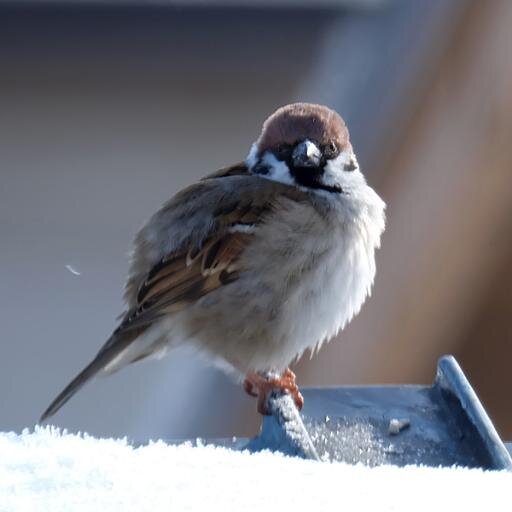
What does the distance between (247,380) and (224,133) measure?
6.12 ft

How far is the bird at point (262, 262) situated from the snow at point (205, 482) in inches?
46.8

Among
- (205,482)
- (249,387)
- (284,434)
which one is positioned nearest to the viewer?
(205,482)

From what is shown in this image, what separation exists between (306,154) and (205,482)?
4.77 ft

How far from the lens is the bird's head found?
2439 millimetres

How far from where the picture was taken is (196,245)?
2.45 metres

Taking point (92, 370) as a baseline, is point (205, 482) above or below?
above

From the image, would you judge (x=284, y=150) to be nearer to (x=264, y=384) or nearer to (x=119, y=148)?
(x=264, y=384)

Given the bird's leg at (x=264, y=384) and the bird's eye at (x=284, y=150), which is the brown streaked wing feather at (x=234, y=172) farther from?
the bird's leg at (x=264, y=384)

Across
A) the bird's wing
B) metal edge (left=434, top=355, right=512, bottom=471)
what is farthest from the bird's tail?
metal edge (left=434, top=355, right=512, bottom=471)

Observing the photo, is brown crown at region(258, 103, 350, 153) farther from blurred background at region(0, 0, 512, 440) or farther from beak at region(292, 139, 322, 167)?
blurred background at region(0, 0, 512, 440)

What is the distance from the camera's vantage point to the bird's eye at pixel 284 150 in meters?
2.47

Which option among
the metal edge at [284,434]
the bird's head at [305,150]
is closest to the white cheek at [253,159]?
the bird's head at [305,150]

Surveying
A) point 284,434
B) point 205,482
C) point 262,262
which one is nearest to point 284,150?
point 262,262

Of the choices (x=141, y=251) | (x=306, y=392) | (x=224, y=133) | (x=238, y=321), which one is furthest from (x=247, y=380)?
(x=224, y=133)
